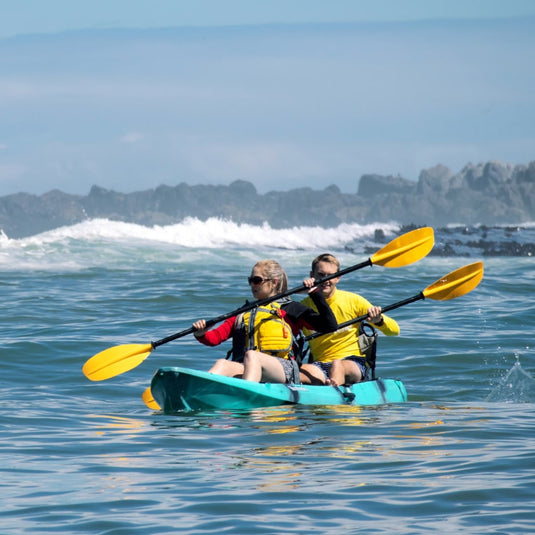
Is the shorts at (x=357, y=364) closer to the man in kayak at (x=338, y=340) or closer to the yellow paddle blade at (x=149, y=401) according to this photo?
the man in kayak at (x=338, y=340)

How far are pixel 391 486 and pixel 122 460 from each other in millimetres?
1524

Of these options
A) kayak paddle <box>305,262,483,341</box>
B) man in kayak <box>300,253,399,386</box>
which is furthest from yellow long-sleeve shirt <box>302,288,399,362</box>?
kayak paddle <box>305,262,483,341</box>

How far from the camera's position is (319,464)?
16.7 feet

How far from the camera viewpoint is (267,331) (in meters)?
6.86

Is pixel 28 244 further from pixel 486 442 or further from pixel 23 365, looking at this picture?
pixel 486 442

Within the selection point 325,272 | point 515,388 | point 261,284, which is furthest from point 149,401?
point 515,388

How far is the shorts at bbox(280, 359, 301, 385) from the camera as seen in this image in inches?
271

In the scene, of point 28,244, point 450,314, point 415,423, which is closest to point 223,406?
point 415,423

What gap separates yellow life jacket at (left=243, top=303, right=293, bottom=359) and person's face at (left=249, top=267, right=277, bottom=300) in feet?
0.32

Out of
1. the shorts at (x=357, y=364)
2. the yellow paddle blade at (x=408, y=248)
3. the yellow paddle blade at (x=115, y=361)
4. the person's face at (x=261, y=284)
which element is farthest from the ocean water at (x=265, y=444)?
the yellow paddle blade at (x=408, y=248)

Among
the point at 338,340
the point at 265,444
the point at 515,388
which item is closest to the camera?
the point at 265,444

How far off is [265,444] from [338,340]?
205cm

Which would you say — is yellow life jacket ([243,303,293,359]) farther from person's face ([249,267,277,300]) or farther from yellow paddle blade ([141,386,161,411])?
yellow paddle blade ([141,386,161,411])

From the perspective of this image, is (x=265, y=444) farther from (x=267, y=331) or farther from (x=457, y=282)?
(x=457, y=282)
